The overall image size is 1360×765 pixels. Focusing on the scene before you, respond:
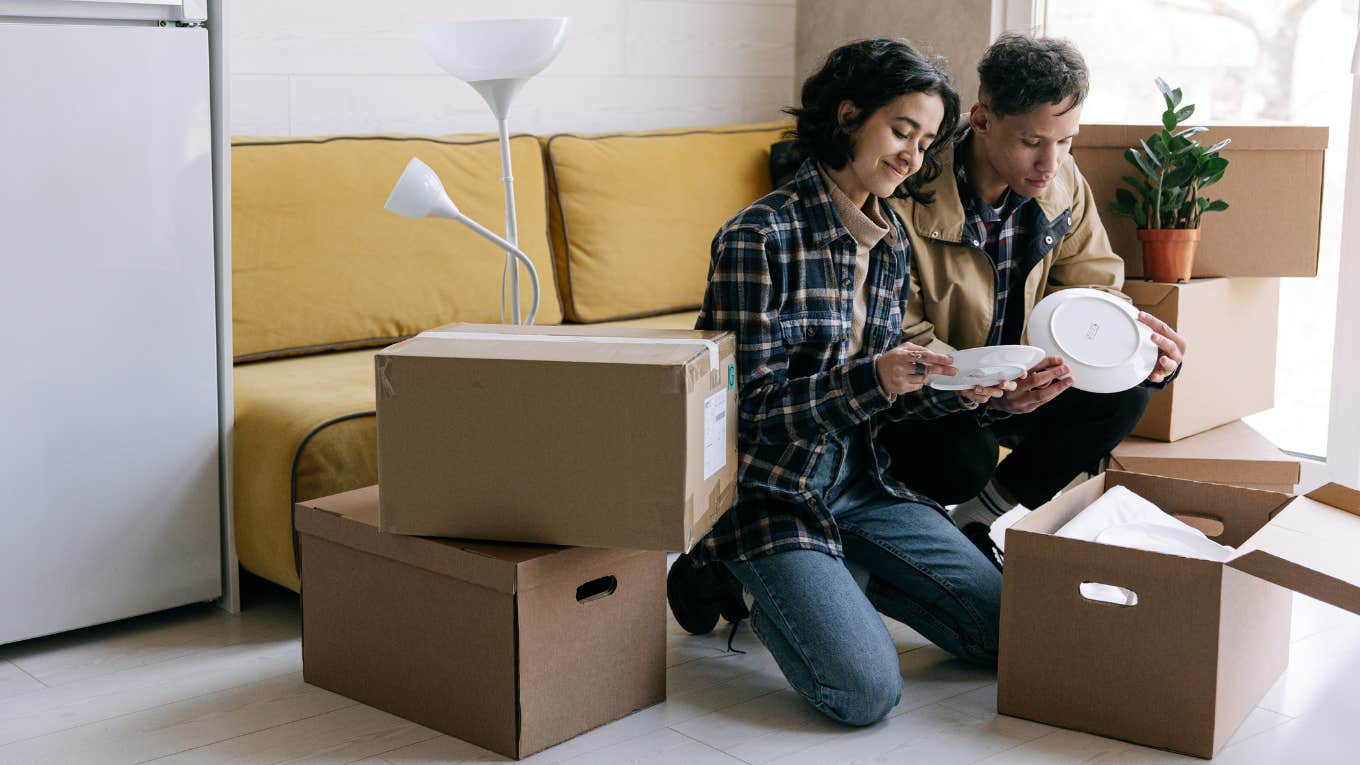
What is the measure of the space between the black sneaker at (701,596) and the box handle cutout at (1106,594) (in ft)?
1.61

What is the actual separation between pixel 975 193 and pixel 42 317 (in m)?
1.39

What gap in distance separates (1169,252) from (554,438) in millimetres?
1383

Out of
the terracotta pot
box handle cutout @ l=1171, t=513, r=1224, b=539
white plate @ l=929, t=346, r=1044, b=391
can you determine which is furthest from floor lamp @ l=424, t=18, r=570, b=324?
the terracotta pot

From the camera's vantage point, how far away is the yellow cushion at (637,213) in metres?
2.91

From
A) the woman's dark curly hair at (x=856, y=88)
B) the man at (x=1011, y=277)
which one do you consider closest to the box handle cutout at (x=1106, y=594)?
the man at (x=1011, y=277)

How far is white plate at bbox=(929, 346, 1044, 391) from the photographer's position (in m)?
1.82

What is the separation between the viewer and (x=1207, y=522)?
210 cm

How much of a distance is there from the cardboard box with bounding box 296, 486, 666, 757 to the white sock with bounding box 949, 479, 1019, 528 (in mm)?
662

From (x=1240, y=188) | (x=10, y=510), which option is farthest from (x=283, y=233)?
(x=1240, y=188)

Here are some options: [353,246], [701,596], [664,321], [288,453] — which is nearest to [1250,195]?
[664,321]

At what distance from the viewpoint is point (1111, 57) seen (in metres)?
3.16

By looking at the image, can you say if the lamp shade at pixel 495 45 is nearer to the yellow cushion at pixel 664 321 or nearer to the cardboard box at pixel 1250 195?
the yellow cushion at pixel 664 321

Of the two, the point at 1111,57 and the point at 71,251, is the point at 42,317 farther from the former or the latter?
the point at 1111,57

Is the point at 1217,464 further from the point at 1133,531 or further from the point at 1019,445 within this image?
the point at 1133,531
